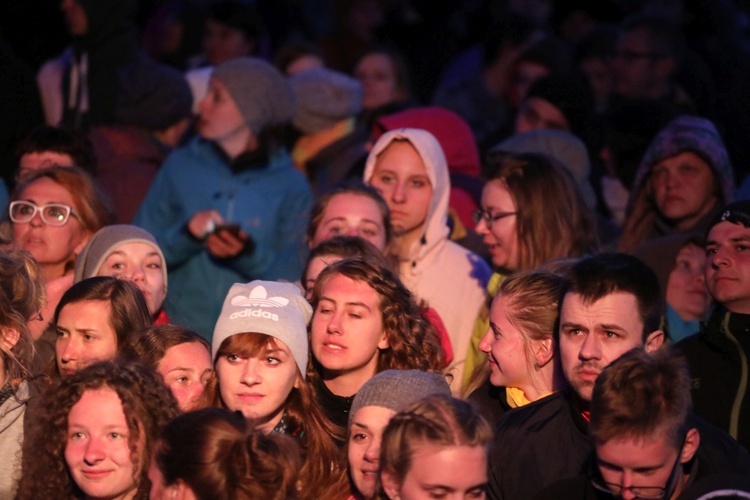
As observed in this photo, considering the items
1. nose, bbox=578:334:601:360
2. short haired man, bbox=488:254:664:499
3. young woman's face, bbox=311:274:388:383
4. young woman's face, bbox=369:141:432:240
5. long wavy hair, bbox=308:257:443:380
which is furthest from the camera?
young woman's face, bbox=369:141:432:240

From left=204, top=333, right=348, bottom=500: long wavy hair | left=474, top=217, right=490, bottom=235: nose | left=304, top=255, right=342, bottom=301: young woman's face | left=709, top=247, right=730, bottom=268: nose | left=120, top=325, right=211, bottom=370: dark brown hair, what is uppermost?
left=709, top=247, right=730, bottom=268: nose

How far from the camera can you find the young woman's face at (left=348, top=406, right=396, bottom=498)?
→ 554 centimetres

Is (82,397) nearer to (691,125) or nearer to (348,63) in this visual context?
(691,125)

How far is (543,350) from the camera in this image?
6.41m

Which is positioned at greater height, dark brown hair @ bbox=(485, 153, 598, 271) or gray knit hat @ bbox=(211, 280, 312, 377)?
dark brown hair @ bbox=(485, 153, 598, 271)

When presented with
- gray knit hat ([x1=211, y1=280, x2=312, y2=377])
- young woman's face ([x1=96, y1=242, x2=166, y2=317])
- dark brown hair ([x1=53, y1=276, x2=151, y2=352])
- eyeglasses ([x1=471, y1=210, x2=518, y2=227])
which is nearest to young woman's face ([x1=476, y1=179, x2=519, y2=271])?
eyeglasses ([x1=471, y1=210, x2=518, y2=227])

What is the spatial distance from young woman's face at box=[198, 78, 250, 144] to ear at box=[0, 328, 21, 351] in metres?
3.37

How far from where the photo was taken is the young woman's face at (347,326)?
643 cm

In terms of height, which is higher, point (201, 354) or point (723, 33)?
point (723, 33)

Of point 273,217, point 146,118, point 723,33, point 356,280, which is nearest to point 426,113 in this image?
point 273,217

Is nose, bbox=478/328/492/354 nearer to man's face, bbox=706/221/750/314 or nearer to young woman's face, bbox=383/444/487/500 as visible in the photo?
man's face, bbox=706/221/750/314

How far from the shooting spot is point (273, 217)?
9266 millimetres

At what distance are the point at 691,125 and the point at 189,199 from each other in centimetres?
337

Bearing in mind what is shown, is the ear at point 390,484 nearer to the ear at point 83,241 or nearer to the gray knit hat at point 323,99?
the ear at point 83,241
